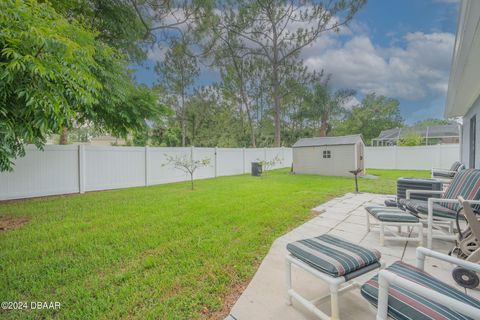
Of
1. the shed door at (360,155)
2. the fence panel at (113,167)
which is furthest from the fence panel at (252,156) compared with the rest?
the fence panel at (113,167)

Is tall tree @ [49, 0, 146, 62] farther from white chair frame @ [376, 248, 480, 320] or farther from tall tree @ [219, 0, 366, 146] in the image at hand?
white chair frame @ [376, 248, 480, 320]

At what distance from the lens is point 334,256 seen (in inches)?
70.2

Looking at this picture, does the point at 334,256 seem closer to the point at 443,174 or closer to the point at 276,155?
the point at 443,174

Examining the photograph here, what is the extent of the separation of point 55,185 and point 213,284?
6705 millimetres

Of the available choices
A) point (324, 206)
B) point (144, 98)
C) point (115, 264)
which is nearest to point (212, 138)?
point (144, 98)

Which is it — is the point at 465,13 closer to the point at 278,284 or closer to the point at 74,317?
the point at 278,284

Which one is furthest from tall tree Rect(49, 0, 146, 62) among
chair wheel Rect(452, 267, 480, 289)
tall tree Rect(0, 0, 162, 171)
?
chair wheel Rect(452, 267, 480, 289)

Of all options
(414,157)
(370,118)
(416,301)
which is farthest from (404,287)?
(370,118)

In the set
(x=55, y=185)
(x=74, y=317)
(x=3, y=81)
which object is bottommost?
(x=74, y=317)

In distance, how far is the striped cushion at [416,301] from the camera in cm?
117

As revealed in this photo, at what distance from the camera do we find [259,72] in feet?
59.6

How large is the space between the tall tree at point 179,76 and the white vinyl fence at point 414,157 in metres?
13.6

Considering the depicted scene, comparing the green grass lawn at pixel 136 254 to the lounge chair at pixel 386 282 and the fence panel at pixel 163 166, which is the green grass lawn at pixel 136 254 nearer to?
the lounge chair at pixel 386 282

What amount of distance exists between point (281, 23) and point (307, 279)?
652 inches
